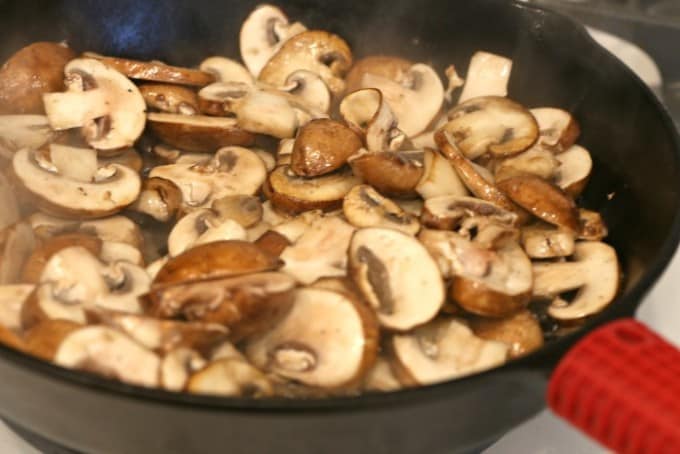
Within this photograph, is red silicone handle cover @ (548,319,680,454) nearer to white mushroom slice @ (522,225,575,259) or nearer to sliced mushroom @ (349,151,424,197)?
white mushroom slice @ (522,225,575,259)

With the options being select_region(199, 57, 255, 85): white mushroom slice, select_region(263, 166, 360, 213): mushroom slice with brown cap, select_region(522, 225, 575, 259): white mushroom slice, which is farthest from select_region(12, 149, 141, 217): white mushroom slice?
select_region(522, 225, 575, 259): white mushroom slice

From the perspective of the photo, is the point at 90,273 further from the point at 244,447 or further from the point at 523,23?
the point at 523,23

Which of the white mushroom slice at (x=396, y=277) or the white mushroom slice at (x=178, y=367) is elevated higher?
the white mushroom slice at (x=396, y=277)

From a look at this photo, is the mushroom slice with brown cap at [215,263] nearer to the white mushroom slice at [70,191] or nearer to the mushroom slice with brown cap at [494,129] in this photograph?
the white mushroom slice at [70,191]

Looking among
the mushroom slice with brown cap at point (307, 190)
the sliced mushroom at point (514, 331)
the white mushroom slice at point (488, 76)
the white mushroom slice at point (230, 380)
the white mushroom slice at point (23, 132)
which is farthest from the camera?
the white mushroom slice at point (488, 76)

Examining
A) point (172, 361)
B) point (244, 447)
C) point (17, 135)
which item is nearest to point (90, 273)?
point (172, 361)

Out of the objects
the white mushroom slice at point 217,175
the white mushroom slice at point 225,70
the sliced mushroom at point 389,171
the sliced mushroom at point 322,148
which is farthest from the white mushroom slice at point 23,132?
the sliced mushroom at point 389,171
